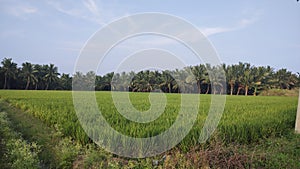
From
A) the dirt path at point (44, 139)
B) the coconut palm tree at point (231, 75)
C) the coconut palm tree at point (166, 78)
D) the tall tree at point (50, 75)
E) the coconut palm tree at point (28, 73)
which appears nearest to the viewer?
the dirt path at point (44, 139)

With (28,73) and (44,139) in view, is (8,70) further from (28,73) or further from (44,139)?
(44,139)

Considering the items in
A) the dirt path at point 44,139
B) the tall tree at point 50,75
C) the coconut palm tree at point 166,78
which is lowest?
the dirt path at point 44,139

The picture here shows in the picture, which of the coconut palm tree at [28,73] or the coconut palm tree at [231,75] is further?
the coconut palm tree at [28,73]

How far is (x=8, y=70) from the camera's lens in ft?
142

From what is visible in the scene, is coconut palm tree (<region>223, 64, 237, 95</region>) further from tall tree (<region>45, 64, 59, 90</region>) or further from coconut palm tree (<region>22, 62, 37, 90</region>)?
coconut palm tree (<region>22, 62, 37, 90</region>)

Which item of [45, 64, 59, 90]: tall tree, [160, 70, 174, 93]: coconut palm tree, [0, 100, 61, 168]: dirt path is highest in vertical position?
[45, 64, 59, 90]: tall tree

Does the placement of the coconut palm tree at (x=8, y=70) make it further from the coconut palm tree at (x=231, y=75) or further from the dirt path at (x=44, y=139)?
the dirt path at (x=44, y=139)

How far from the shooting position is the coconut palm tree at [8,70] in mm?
43344

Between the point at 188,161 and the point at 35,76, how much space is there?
49541 millimetres

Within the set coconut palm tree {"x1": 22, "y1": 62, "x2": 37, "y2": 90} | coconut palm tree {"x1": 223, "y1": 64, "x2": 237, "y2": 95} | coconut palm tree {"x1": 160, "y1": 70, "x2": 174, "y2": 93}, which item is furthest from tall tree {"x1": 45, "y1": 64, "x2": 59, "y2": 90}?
coconut palm tree {"x1": 160, "y1": 70, "x2": 174, "y2": 93}

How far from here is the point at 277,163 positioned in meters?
3.50

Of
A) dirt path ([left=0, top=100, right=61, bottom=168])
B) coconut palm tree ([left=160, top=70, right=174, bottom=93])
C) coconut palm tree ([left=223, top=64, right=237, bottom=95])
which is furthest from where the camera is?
coconut palm tree ([left=223, top=64, right=237, bottom=95])

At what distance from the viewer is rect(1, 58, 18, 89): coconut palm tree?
43344 mm

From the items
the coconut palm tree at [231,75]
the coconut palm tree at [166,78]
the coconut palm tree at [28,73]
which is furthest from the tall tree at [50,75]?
the coconut palm tree at [166,78]
